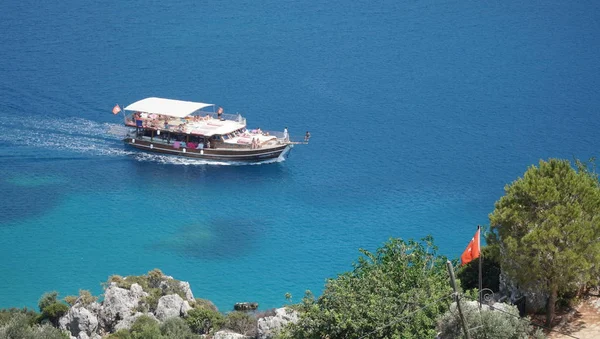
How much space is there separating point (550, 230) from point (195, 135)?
53.2 meters

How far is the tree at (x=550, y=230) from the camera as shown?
3700cm

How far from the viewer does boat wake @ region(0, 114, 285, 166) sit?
→ 84.8 metres

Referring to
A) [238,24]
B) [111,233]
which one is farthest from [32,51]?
[111,233]

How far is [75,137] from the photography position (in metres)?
86.0

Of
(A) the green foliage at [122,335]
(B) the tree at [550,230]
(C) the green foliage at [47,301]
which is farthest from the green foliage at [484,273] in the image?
(C) the green foliage at [47,301]

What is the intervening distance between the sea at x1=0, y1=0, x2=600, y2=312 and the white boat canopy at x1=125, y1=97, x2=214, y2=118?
418cm

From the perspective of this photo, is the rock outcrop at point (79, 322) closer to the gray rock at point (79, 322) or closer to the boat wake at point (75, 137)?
the gray rock at point (79, 322)

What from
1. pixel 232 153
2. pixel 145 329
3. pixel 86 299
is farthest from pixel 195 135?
pixel 145 329

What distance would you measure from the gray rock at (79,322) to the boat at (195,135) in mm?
36908

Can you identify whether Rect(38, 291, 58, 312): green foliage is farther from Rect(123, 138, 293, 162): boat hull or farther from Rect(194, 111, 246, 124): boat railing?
Rect(194, 111, 246, 124): boat railing

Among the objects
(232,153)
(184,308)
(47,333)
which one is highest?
(232,153)

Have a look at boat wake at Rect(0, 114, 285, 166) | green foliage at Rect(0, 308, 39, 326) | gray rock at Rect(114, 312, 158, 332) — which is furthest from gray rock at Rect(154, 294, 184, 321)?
boat wake at Rect(0, 114, 285, 166)

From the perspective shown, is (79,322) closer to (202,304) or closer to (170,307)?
(170,307)

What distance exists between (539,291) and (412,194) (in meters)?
37.6
